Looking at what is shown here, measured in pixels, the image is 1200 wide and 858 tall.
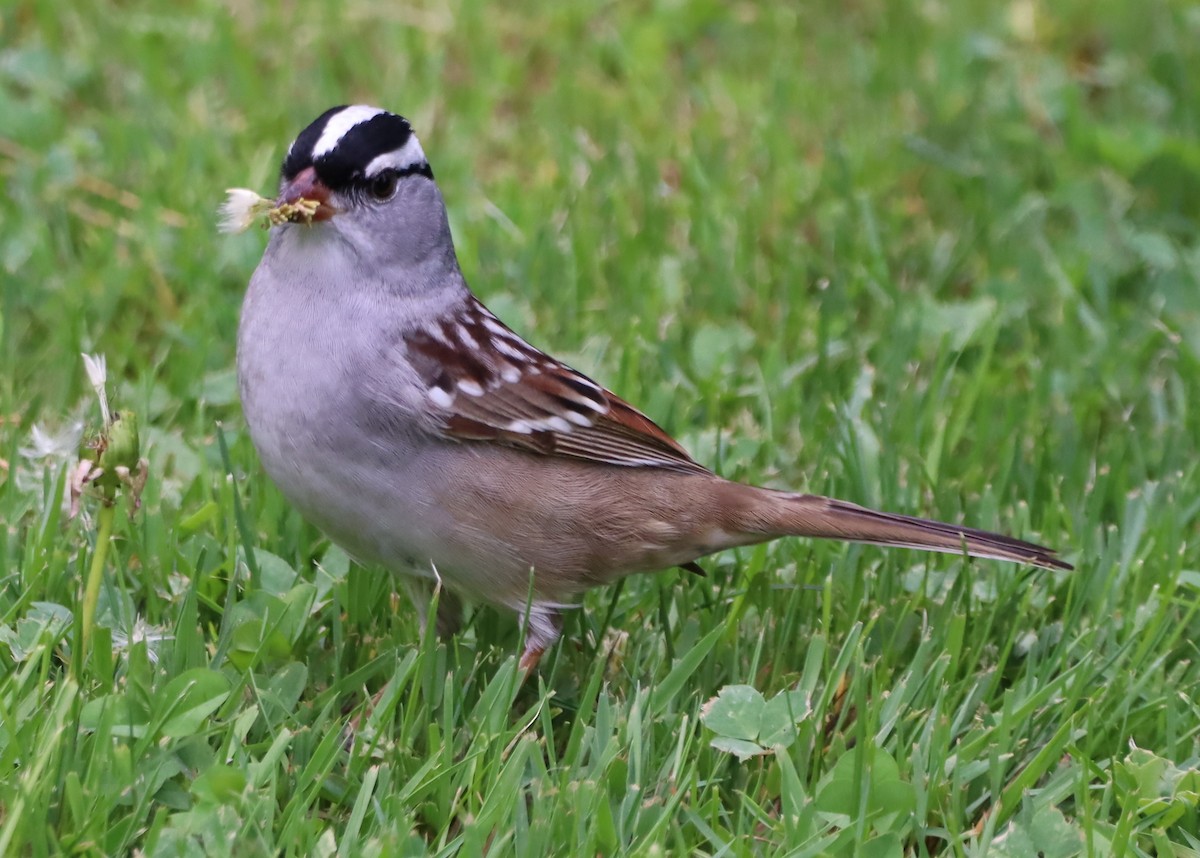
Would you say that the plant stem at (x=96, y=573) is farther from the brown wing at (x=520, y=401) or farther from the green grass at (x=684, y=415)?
the brown wing at (x=520, y=401)

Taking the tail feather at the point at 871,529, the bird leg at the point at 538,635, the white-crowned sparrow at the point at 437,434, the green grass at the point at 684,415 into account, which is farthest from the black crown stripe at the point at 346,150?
the tail feather at the point at 871,529

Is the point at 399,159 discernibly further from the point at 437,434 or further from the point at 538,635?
the point at 538,635

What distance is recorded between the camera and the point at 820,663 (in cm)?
342

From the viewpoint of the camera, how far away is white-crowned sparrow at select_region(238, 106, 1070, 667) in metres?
3.28

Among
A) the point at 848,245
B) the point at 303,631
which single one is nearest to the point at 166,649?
the point at 303,631

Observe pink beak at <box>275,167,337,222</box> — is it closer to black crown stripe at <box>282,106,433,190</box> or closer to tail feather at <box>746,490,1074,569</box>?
black crown stripe at <box>282,106,433,190</box>

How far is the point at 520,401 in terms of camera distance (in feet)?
11.7

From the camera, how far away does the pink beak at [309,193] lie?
130 inches

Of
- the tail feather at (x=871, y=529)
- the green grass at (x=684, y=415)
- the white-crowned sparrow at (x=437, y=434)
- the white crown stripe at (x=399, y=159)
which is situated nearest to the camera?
the green grass at (x=684, y=415)

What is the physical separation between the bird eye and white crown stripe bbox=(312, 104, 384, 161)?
0.12 m

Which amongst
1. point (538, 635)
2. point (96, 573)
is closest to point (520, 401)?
point (538, 635)

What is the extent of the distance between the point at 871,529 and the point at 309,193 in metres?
1.40

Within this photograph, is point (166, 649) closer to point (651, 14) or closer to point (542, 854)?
point (542, 854)

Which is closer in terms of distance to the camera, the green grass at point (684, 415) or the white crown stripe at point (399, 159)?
the green grass at point (684, 415)
